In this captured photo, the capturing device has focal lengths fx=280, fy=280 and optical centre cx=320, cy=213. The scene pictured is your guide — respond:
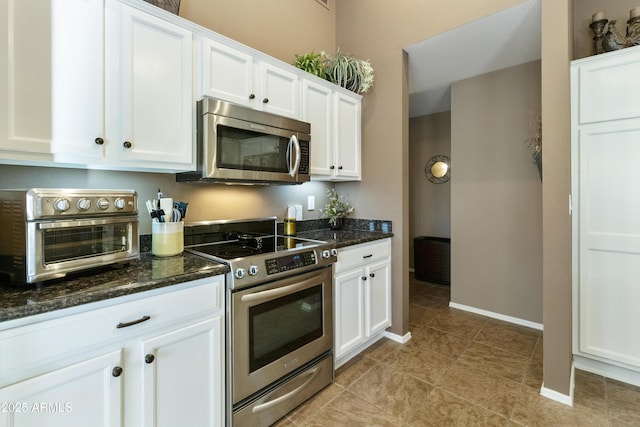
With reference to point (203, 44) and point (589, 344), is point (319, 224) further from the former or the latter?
point (589, 344)

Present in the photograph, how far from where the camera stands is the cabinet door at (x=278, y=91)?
192 centimetres

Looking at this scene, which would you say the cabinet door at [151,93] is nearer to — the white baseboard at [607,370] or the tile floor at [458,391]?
the tile floor at [458,391]

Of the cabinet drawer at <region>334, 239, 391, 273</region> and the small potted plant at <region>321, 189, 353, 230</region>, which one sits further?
the small potted plant at <region>321, 189, 353, 230</region>

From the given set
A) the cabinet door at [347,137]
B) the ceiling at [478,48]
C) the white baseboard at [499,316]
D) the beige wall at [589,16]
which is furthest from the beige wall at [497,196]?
the cabinet door at [347,137]

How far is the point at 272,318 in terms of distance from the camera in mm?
1584

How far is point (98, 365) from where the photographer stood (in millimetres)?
1010

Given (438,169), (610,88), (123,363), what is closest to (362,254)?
(123,363)

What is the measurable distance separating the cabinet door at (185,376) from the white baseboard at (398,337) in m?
1.70

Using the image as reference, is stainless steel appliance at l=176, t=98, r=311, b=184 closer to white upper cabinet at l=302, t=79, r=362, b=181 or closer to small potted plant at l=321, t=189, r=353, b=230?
white upper cabinet at l=302, t=79, r=362, b=181

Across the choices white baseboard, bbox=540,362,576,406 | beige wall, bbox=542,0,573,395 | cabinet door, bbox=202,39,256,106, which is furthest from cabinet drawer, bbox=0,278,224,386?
white baseboard, bbox=540,362,576,406

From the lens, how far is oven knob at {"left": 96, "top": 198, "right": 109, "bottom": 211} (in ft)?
3.88

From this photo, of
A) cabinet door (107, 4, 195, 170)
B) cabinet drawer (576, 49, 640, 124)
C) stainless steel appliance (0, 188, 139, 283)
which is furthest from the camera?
cabinet drawer (576, 49, 640, 124)

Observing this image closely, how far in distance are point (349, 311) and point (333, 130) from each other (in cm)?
151

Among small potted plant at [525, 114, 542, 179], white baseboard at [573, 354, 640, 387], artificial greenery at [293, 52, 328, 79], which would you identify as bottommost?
white baseboard at [573, 354, 640, 387]
